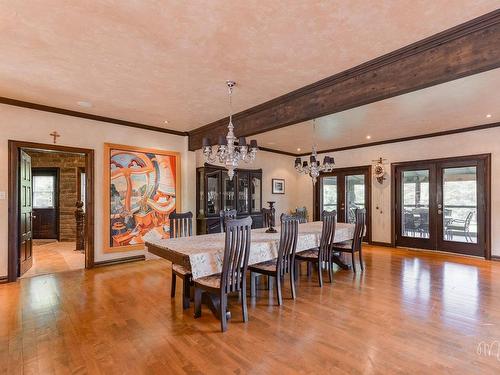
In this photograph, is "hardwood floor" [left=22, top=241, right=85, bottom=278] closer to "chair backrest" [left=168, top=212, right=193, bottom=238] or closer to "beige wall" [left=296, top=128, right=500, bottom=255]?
"chair backrest" [left=168, top=212, right=193, bottom=238]

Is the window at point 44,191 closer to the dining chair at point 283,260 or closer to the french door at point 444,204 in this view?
the dining chair at point 283,260

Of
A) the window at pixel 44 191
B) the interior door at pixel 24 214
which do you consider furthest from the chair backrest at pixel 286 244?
the window at pixel 44 191

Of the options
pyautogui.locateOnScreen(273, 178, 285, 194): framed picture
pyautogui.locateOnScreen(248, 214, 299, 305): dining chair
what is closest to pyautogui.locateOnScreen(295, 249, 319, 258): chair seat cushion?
pyautogui.locateOnScreen(248, 214, 299, 305): dining chair

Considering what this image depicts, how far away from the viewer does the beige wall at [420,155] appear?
16.6ft

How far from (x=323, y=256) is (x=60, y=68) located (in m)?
3.99

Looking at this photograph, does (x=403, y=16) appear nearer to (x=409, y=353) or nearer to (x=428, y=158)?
(x=409, y=353)

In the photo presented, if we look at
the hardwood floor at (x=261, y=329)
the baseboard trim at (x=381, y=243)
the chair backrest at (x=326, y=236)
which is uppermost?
the chair backrest at (x=326, y=236)

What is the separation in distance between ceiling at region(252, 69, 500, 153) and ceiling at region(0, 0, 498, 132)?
4.76 feet

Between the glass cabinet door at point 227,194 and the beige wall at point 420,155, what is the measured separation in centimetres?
321

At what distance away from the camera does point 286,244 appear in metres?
3.11

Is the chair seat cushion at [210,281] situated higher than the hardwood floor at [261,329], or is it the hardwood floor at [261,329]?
the chair seat cushion at [210,281]

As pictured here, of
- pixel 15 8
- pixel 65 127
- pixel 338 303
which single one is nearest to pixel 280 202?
pixel 338 303

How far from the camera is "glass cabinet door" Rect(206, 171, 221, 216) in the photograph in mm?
5867

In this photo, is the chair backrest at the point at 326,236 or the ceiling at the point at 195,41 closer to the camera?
the ceiling at the point at 195,41
